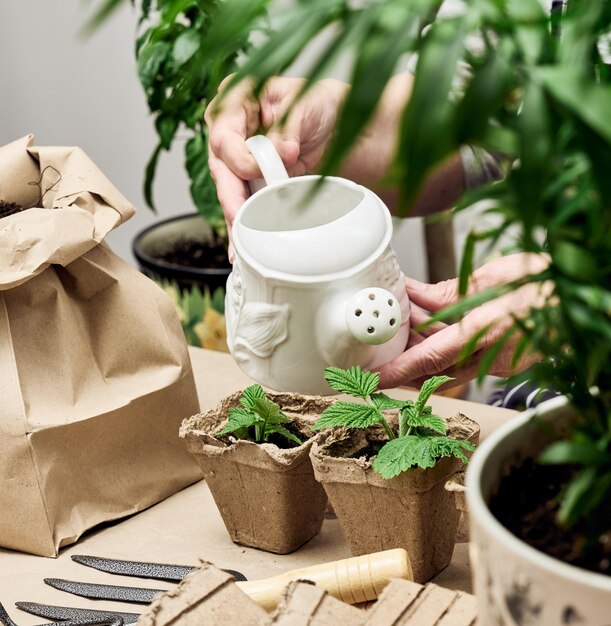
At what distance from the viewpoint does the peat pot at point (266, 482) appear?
0.71m

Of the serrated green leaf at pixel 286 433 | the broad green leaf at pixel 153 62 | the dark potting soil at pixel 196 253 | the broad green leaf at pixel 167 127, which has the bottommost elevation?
the dark potting soil at pixel 196 253

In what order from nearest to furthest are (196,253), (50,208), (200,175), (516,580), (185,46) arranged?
(516,580) → (50,208) → (185,46) → (200,175) → (196,253)

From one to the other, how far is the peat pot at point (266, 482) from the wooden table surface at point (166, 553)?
2 cm

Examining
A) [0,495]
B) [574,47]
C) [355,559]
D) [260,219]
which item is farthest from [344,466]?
[574,47]

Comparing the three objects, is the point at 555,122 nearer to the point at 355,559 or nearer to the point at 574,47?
the point at 574,47

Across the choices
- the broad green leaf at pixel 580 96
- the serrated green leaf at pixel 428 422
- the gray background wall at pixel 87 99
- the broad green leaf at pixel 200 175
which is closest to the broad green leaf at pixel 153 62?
the broad green leaf at pixel 200 175

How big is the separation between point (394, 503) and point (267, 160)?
286 millimetres

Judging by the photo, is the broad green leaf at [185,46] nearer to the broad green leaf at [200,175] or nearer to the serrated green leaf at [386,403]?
the broad green leaf at [200,175]

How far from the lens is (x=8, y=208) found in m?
0.84

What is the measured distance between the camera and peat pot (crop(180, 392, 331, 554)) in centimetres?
71

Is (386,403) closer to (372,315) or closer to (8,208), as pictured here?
(372,315)

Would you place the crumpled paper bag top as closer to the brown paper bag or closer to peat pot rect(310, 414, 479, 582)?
the brown paper bag

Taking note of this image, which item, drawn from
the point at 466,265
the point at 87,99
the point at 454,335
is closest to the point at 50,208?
the point at 454,335

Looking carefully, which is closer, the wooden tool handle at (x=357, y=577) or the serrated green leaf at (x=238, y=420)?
the wooden tool handle at (x=357, y=577)
